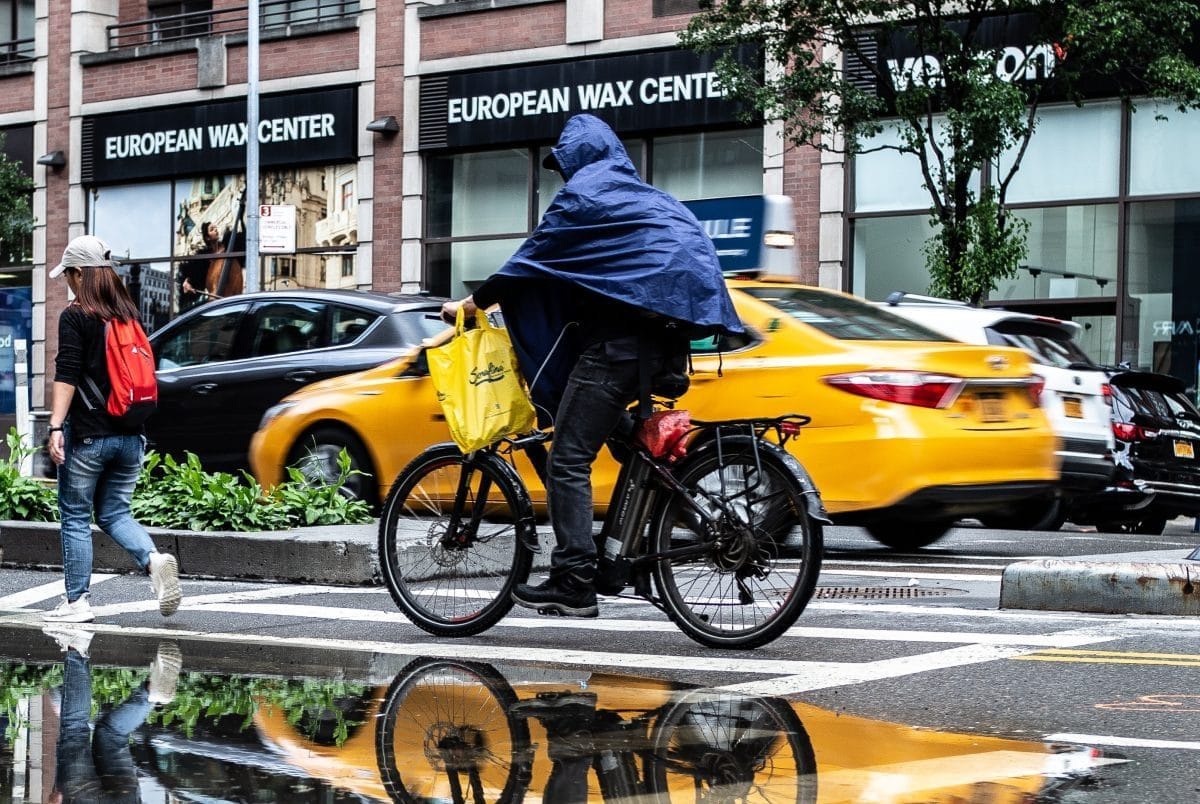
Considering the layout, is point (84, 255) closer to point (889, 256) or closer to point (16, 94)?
point (889, 256)

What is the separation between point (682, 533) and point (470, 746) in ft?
6.16

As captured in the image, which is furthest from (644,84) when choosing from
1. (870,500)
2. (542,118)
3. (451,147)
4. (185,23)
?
(870,500)

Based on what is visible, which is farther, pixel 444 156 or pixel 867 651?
pixel 444 156

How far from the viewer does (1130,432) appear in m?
15.0

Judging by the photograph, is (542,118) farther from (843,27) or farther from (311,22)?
(843,27)

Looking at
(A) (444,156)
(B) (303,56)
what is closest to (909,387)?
(A) (444,156)

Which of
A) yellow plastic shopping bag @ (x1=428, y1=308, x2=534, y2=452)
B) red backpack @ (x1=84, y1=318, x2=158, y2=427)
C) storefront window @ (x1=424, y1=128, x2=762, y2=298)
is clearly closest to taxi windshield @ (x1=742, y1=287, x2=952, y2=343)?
yellow plastic shopping bag @ (x1=428, y1=308, x2=534, y2=452)

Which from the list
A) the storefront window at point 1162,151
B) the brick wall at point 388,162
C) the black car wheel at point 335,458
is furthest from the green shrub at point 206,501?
the brick wall at point 388,162

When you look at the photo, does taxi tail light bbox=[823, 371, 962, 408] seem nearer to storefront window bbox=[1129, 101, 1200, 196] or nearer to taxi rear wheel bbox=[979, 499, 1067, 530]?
taxi rear wheel bbox=[979, 499, 1067, 530]

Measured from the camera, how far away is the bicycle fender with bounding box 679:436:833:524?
242 inches

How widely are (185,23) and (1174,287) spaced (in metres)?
17.3

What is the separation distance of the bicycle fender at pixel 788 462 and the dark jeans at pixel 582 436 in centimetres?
29

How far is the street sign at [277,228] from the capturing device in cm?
→ 2277

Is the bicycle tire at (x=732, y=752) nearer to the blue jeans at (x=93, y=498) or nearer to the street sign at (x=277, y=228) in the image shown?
the blue jeans at (x=93, y=498)
